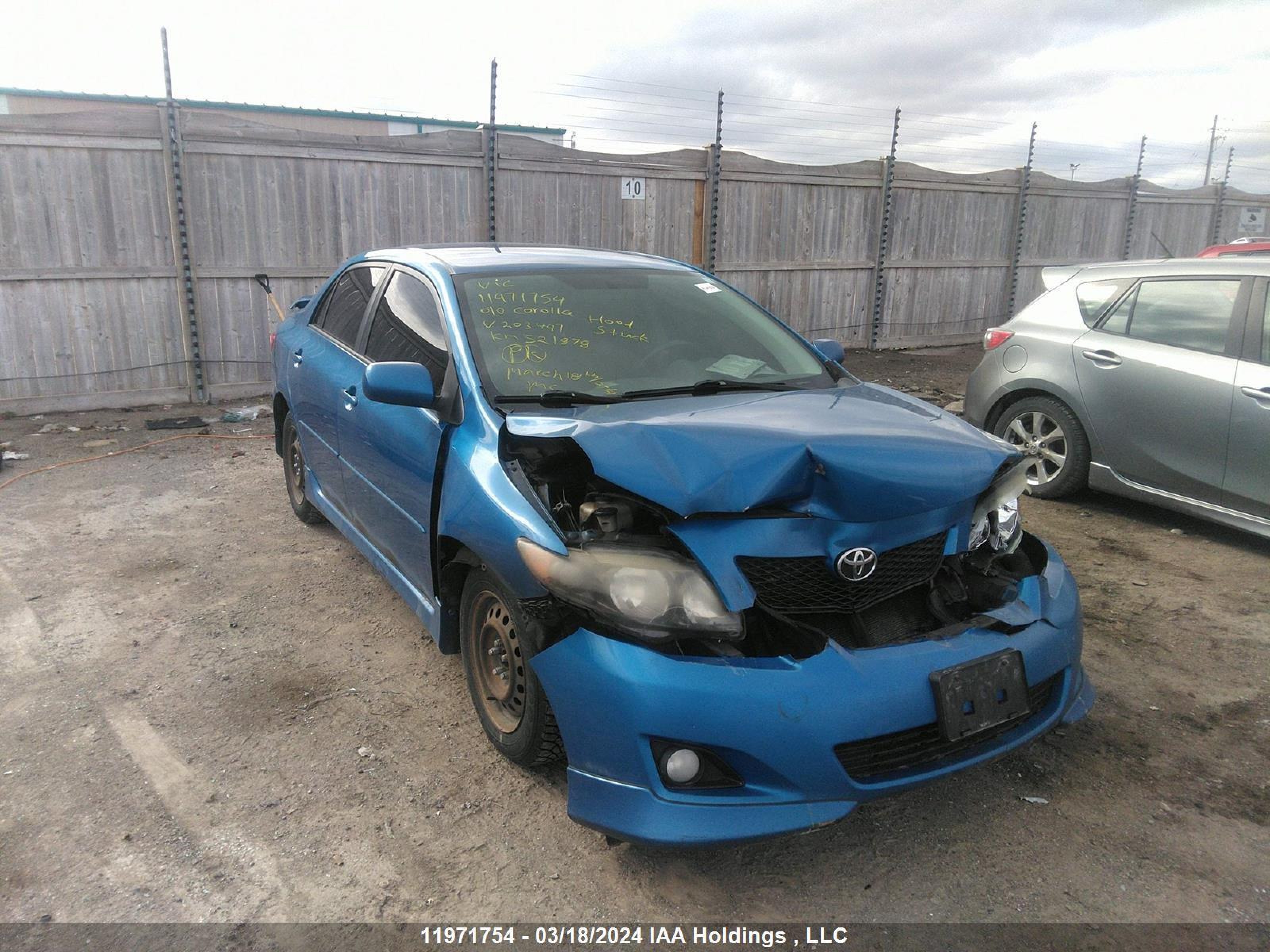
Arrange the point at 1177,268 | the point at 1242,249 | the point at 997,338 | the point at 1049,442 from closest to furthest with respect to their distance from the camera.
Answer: the point at 1177,268, the point at 1049,442, the point at 997,338, the point at 1242,249

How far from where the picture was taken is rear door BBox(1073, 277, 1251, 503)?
4.78m

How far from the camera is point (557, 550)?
2361 mm

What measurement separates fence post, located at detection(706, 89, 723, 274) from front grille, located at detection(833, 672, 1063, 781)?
368 inches

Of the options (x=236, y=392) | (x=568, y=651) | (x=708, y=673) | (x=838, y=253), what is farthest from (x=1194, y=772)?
(x=838, y=253)

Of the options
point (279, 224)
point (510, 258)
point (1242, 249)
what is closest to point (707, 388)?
point (510, 258)

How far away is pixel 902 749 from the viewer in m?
2.31

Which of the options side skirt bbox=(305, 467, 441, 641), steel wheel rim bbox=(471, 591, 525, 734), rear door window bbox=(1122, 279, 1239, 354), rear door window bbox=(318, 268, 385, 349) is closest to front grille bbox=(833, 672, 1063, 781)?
steel wheel rim bbox=(471, 591, 525, 734)

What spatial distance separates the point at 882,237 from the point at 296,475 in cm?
1014

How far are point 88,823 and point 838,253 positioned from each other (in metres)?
11.8

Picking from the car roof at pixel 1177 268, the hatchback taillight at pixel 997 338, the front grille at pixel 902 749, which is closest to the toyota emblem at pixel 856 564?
the front grille at pixel 902 749

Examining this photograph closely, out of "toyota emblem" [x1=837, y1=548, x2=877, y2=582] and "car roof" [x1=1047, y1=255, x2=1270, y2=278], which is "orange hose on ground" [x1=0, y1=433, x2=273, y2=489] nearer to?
"toyota emblem" [x1=837, y1=548, x2=877, y2=582]

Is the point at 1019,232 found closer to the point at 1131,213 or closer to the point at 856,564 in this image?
the point at 1131,213

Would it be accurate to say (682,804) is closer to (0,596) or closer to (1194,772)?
(1194,772)

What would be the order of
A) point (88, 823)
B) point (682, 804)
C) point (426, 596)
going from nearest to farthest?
point (682, 804) → point (88, 823) → point (426, 596)
